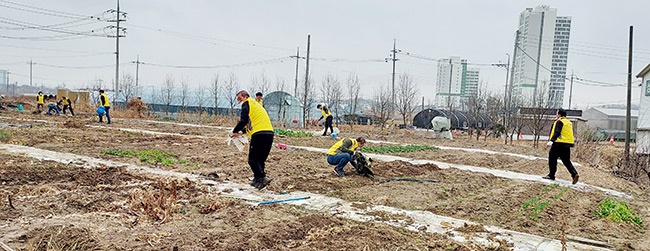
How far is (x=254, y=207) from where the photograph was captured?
5.36 meters

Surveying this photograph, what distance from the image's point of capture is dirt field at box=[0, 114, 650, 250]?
13.5 feet

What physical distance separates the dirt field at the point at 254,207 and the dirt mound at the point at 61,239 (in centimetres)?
1

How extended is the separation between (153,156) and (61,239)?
610 cm

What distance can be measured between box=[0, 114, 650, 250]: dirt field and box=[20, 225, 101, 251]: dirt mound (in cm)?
1

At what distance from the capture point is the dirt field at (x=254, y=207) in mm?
4105

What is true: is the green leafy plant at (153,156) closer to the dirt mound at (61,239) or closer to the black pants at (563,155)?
the dirt mound at (61,239)

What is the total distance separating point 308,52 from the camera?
3081cm

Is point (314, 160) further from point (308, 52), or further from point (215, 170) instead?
point (308, 52)

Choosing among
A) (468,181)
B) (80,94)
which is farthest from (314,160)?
(80,94)

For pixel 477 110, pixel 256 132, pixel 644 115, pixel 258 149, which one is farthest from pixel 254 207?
pixel 644 115

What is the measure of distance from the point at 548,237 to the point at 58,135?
1293 centimetres

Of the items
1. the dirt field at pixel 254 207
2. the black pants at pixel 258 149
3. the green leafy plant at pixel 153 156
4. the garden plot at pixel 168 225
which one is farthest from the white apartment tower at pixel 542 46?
the garden plot at pixel 168 225

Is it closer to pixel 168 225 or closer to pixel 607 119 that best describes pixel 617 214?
pixel 168 225

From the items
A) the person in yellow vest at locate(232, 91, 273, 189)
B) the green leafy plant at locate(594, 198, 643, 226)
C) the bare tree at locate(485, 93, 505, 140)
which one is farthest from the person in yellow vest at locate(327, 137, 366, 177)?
the bare tree at locate(485, 93, 505, 140)
